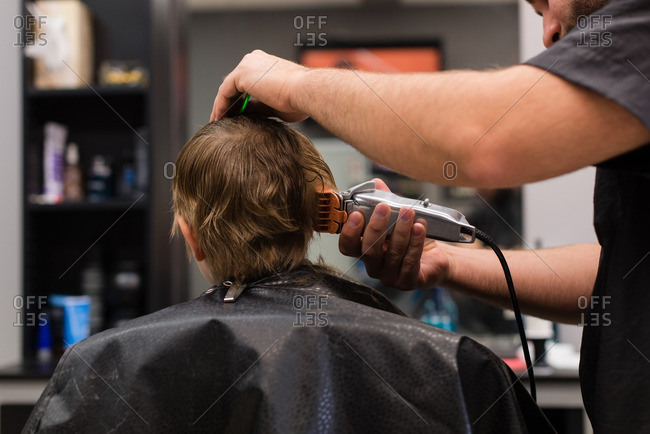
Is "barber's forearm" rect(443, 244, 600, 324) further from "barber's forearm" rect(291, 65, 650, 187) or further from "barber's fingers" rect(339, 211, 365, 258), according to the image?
"barber's forearm" rect(291, 65, 650, 187)

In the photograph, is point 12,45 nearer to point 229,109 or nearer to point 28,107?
point 28,107

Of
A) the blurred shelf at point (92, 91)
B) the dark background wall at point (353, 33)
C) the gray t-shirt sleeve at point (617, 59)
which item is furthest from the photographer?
the dark background wall at point (353, 33)

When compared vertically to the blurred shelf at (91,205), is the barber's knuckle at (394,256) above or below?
below

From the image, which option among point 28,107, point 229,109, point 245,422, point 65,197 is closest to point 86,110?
point 28,107

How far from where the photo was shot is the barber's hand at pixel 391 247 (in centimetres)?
113

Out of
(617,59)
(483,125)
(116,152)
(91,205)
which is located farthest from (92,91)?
(617,59)

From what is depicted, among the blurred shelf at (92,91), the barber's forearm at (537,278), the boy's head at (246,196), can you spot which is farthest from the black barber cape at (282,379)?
the blurred shelf at (92,91)

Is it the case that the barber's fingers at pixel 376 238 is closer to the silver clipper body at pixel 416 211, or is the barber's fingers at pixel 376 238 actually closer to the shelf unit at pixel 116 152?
the silver clipper body at pixel 416 211

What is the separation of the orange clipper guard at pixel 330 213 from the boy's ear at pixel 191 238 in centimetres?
24

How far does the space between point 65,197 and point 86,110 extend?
0.46 metres

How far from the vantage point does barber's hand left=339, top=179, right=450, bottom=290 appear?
1.13 meters

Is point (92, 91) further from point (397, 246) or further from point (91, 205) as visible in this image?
point (397, 246)

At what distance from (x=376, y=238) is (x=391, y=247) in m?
0.04

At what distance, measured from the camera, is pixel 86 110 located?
296 centimetres
